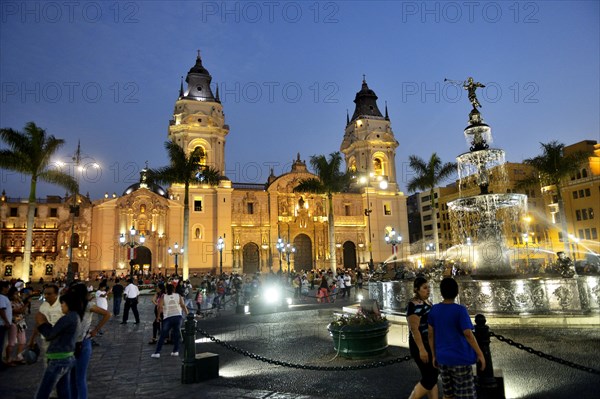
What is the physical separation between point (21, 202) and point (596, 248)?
6735 cm

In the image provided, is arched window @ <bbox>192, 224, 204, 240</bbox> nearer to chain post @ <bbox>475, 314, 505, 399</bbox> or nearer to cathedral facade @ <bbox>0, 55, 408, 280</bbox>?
cathedral facade @ <bbox>0, 55, 408, 280</bbox>

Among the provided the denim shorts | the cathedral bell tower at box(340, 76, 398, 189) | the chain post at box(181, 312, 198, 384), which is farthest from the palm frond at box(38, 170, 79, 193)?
the cathedral bell tower at box(340, 76, 398, 189)

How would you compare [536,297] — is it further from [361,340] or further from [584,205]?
[584,205]

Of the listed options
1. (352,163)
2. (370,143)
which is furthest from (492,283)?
(352,163)

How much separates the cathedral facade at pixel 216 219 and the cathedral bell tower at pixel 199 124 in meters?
0.12

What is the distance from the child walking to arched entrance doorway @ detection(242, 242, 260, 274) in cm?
4587

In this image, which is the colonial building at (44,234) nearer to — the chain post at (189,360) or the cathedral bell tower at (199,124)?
the cathedral bell tower at (199,124)

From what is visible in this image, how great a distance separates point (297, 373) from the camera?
25.3ft

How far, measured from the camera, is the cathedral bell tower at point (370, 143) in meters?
56.3

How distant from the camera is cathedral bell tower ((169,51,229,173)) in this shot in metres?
48.3

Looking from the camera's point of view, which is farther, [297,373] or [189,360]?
[297,373]

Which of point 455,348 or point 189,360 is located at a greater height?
point 455,348

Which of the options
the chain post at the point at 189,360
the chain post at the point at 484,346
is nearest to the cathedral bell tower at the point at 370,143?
the chain post at the point at 189,360

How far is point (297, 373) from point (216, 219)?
4063cm
